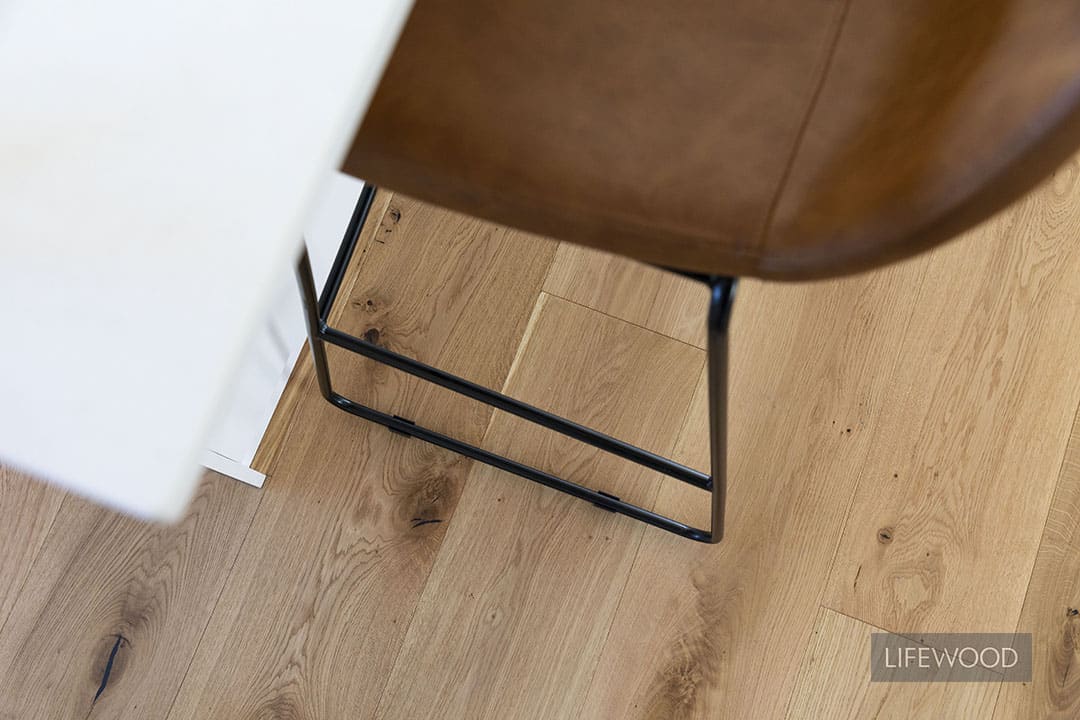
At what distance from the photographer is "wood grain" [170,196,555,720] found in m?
1.04

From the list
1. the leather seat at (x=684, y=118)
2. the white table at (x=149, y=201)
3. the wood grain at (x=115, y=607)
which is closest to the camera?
the white table at (x=149, y=201)

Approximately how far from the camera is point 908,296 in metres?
1.16

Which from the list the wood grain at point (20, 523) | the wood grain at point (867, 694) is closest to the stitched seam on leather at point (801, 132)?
the wood grain at point (867, 694)

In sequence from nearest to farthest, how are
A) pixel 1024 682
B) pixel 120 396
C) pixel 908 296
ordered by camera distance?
pixel 120 396, pixel 1024 682, pixel 908 296

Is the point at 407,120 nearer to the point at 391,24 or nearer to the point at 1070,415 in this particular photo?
the point at 391,24

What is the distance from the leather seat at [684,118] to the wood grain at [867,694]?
67 centimetres

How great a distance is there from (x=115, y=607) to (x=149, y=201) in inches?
33.3

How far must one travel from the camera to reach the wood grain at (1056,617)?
1052mm

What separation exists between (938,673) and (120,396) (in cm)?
101

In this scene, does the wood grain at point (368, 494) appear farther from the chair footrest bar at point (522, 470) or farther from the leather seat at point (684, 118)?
the leather seat at point (684, 118)

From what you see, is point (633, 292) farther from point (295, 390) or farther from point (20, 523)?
point (20, 523)

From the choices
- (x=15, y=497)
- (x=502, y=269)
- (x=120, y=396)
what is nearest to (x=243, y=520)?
(x=15, y=497)

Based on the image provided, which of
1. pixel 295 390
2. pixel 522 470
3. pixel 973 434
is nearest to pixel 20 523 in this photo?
pixel 295 390

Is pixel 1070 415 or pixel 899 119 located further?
pixel 1070 415
